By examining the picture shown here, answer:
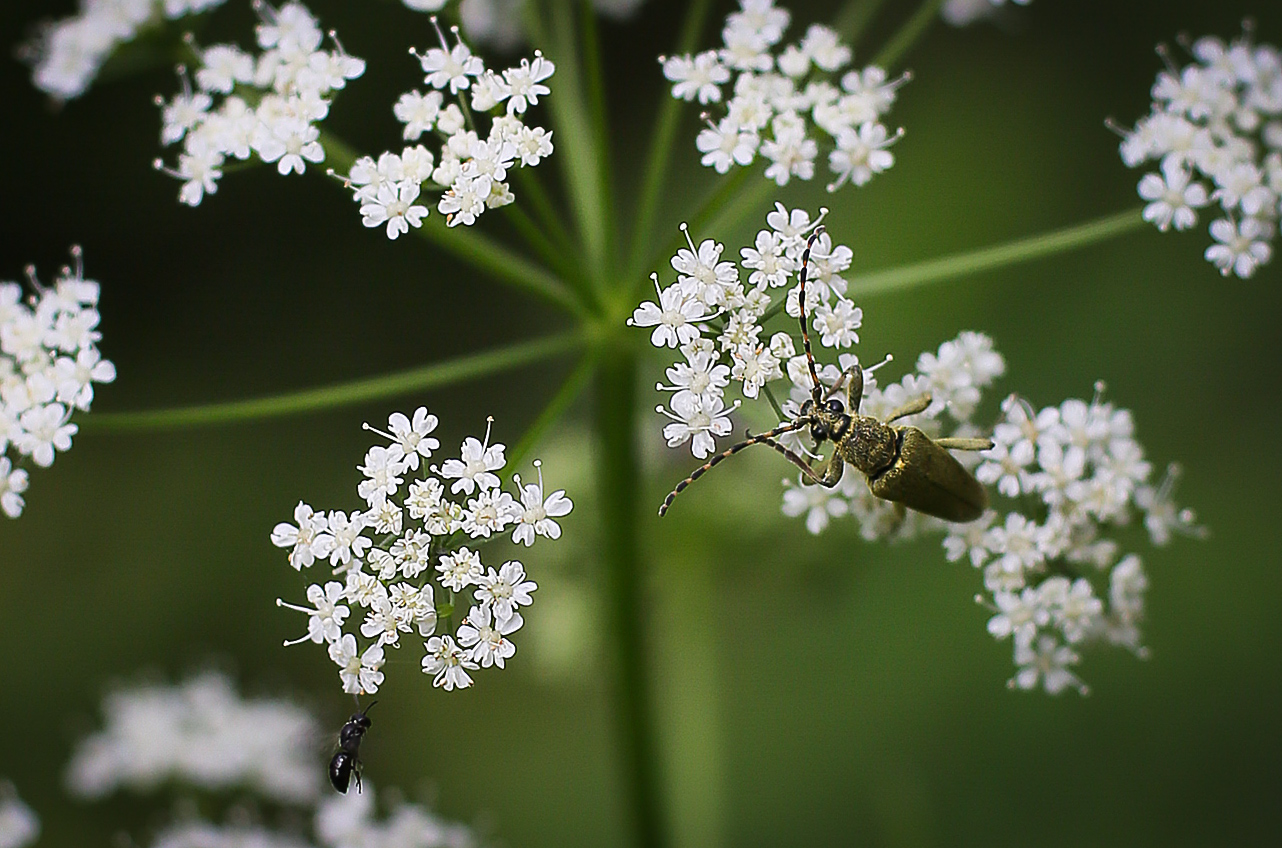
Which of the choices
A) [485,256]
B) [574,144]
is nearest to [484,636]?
[485,256]

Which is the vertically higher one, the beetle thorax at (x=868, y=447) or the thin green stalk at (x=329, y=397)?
the thin green stalk at (x=329, y=397)

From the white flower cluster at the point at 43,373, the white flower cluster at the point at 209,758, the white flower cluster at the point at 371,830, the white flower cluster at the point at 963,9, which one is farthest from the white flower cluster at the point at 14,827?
the white flower cluster at the point at 963,9

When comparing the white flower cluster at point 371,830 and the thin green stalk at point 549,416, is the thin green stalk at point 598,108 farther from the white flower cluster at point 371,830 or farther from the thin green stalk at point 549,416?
the white flower cluster at point 371,830

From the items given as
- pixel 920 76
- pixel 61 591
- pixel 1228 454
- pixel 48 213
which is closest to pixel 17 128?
pixel 48 213

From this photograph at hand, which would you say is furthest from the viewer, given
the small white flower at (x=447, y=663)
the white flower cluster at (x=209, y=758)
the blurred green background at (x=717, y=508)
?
the blurred green background at (x=717, y=508)

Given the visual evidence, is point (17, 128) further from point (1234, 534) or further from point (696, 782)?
point (1234, 534)

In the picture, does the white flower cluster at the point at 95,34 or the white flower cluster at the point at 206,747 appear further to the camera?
the white flower cluster at the point at 206,747

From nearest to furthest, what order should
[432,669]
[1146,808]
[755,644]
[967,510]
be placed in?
[432,669] → [967,510] → [1146,808] → [755,644]
